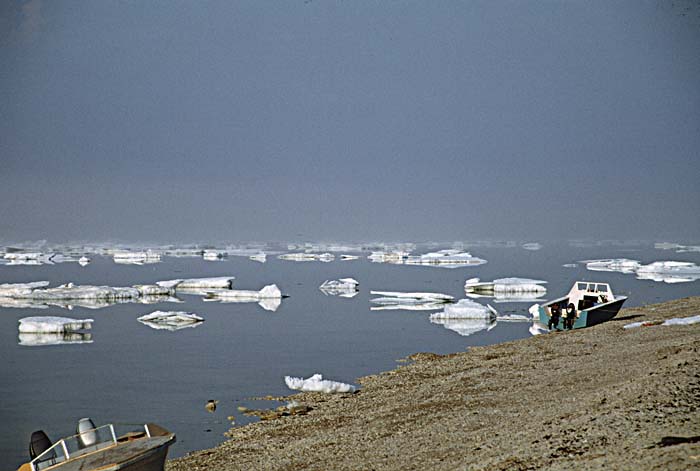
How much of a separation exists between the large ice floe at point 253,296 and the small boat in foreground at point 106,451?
2383cm

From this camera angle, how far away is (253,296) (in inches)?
1395

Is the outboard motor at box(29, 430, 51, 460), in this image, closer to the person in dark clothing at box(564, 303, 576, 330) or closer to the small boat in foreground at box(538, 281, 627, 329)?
the small boat in foreground at box(538, 281, 627, 329)

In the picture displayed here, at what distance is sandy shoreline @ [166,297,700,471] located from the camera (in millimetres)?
6961

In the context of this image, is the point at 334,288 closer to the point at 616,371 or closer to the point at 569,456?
the point at 616,371

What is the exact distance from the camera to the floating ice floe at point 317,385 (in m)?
14.1

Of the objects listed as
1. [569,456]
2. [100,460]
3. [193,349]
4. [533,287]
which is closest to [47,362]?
[193,349]

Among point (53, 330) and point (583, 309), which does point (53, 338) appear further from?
point (583, 309)

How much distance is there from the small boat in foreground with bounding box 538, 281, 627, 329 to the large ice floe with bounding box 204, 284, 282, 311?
14.7 m

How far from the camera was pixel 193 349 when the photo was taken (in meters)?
20.6

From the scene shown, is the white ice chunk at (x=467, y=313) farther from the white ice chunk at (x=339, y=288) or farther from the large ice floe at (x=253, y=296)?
the white ice chunk at (x=339, y=288)

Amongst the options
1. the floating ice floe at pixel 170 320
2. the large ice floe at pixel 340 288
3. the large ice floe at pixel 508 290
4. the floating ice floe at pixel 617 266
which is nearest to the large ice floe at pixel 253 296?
the large ice floe at pixel 340 288

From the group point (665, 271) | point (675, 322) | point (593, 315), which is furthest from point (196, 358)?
point (665, 271)

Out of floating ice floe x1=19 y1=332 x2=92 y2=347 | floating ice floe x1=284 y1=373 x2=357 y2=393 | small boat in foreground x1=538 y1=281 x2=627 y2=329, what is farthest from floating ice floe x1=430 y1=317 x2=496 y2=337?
floating ice floe x1=19 y1=332 x2=92 y2=347

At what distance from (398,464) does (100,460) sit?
3346mm
